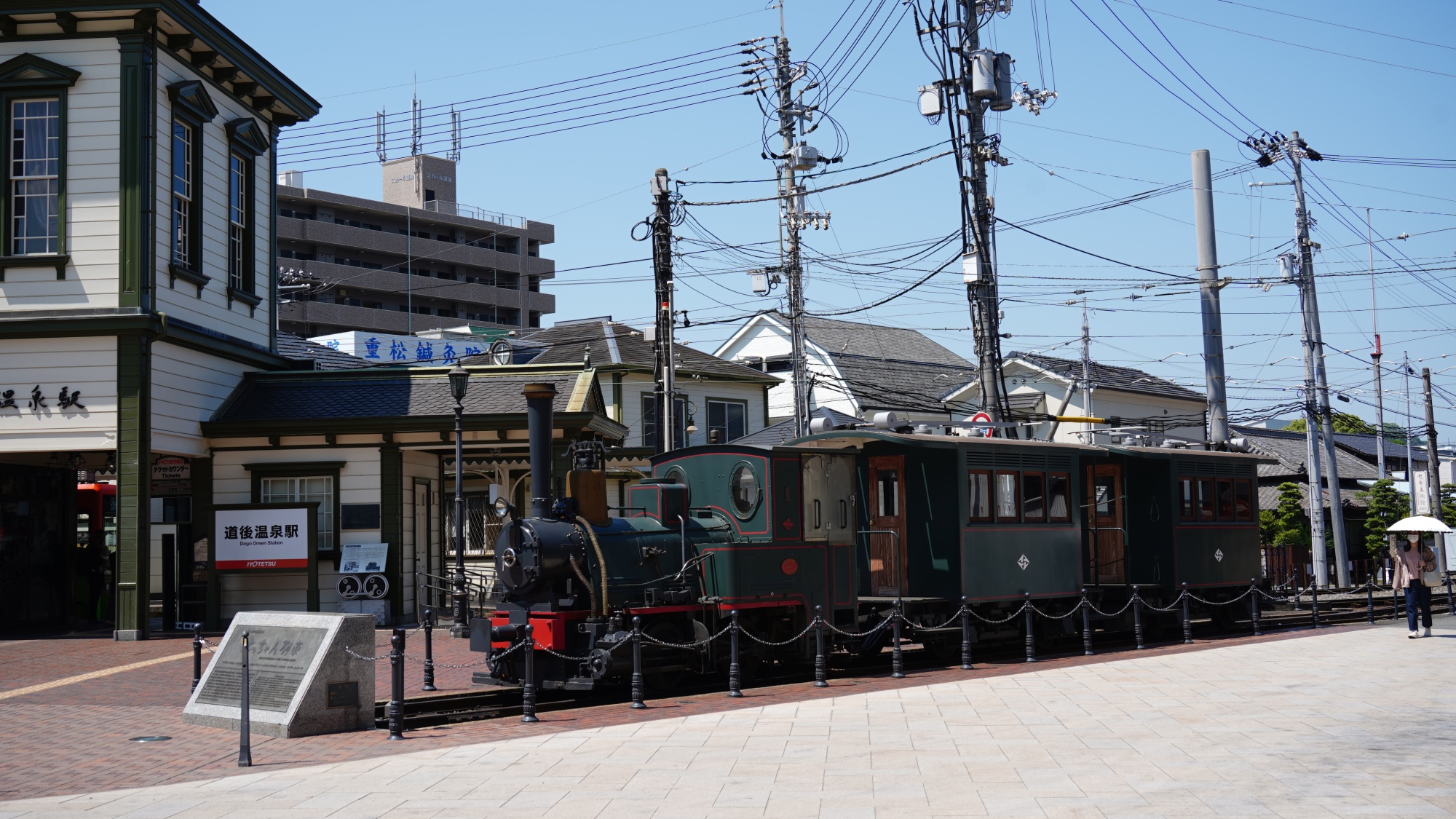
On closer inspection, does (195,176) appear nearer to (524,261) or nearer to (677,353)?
(677,353)

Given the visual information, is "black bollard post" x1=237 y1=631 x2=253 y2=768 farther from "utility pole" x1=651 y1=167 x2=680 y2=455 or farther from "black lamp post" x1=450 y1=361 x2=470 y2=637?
"utility pole" x1=651 y1=167 x2=680 y2=455

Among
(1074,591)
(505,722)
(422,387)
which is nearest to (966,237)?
(1074,591)

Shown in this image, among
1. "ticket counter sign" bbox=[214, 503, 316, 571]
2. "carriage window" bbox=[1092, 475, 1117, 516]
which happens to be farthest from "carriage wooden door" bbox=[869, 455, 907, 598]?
"ticket counter sign" bbox=[214, 503, 316, 571]

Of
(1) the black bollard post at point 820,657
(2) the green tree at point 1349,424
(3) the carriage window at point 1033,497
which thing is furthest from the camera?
(2) the green tree at point 1349,424

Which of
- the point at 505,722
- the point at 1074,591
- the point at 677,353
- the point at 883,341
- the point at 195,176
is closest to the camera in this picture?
the point at 505,722

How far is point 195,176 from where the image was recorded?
21891 millimetres

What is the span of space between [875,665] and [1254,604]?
8.49 m

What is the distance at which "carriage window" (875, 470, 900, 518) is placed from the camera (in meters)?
17.6

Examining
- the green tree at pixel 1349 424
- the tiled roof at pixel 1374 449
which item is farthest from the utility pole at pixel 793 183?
the green tree at pixel 1349 424

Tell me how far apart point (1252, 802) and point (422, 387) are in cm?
1753

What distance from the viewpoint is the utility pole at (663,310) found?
24000mm

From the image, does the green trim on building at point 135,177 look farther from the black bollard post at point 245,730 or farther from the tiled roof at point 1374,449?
the tiled roof at point 1374,449

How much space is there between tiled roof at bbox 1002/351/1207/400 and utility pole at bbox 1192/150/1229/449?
2204cm

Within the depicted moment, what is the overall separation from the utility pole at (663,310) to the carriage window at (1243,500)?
10.3 metres
